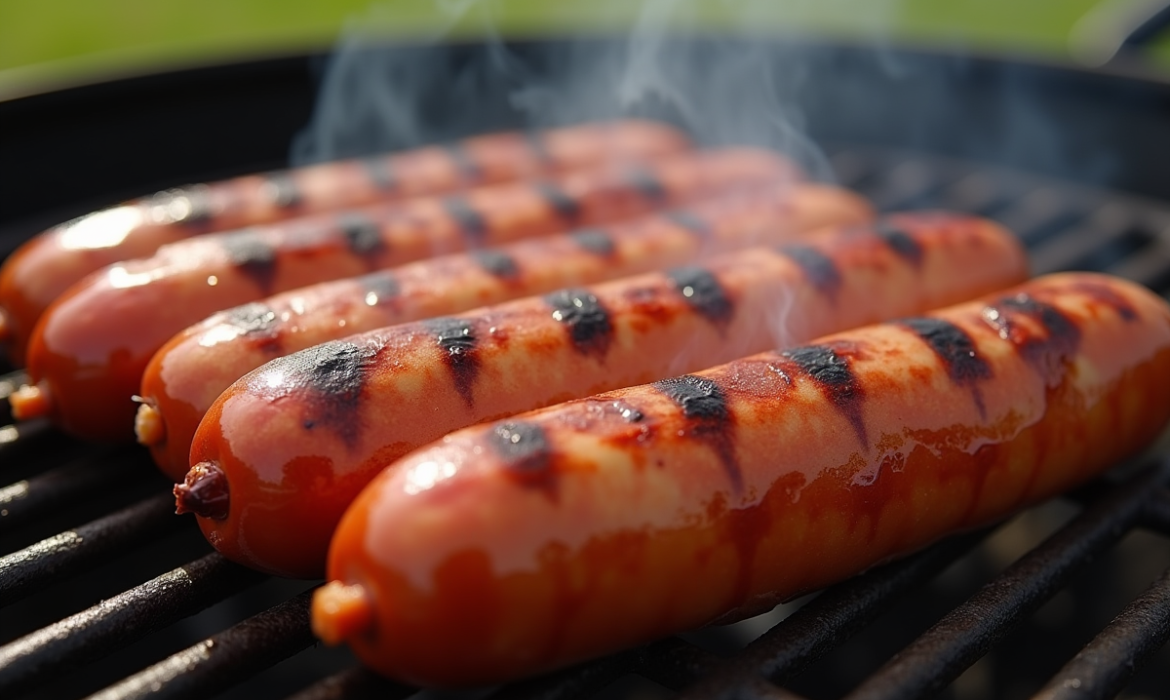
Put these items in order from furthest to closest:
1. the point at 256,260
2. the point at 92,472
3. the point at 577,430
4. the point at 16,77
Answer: the point at 16,77 < the point at 256,260 < the point at 92,472 < the point at 577,430

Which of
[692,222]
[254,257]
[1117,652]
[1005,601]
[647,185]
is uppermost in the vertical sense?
[254,257]

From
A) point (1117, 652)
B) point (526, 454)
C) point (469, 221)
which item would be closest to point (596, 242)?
point (469, 221)

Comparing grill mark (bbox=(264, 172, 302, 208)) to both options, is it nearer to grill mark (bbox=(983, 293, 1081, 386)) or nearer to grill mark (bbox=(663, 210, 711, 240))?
grill mark (bbox=(663, 210, 711, 240))

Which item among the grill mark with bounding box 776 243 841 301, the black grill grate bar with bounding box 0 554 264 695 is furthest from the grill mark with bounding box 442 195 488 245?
the black grill grate bar with bounding box 0 554 264 695

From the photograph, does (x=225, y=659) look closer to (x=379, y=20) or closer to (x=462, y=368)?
(x=462, y=368)

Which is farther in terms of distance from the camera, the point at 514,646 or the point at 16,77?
the point at 16,77

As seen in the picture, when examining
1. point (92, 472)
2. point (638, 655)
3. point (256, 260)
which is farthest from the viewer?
point (256, 260)

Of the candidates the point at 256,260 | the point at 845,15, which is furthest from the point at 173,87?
the point at 845,15

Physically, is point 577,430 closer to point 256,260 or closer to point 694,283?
point 694,283
